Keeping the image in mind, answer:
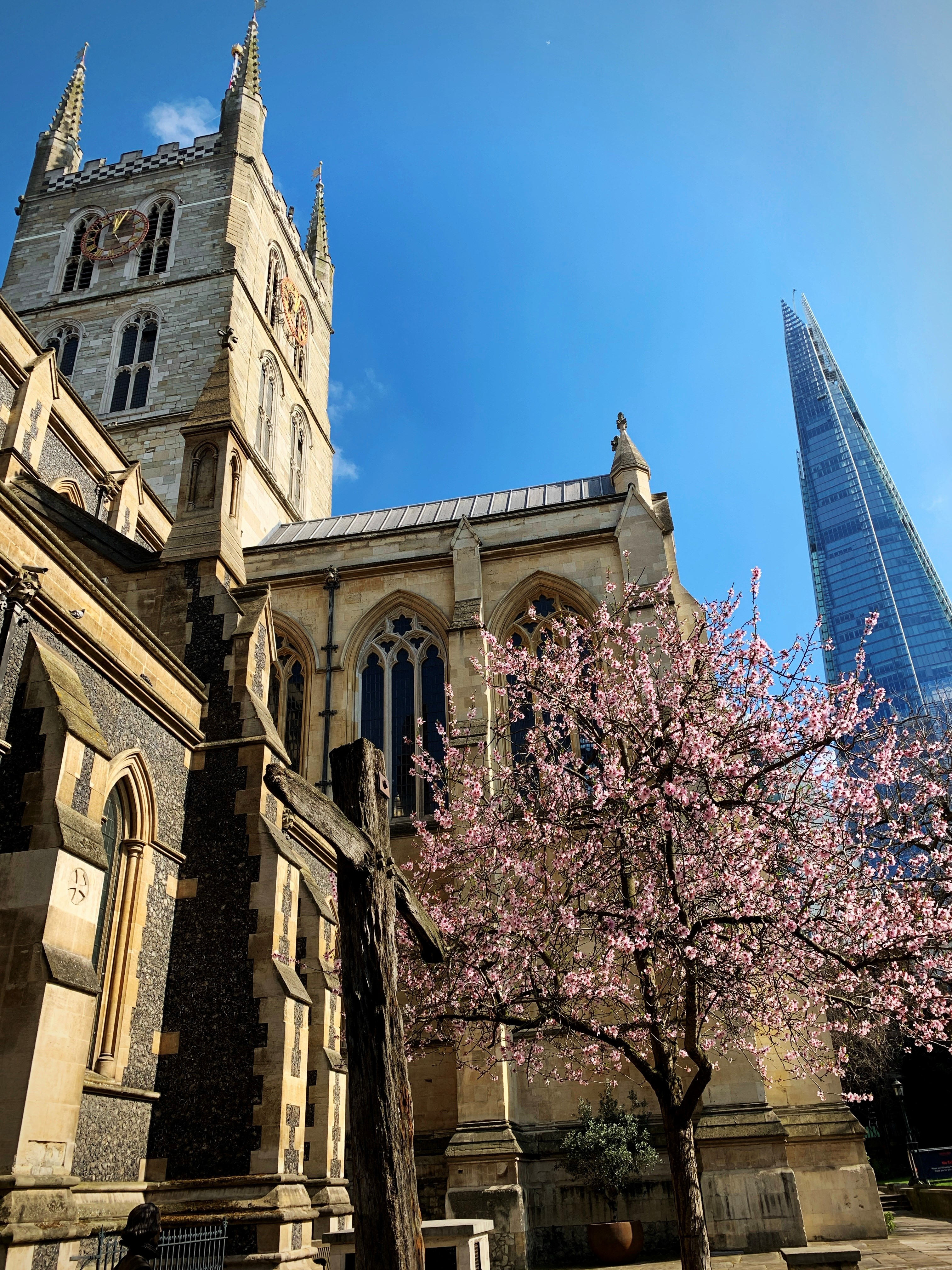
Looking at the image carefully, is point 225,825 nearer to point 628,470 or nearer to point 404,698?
point 404,698

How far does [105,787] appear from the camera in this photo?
29.4ft

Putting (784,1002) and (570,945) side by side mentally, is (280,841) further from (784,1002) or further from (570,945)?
(784,1002)

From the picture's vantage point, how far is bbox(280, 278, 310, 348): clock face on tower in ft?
118

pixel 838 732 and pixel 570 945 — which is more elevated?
pixel 838 732

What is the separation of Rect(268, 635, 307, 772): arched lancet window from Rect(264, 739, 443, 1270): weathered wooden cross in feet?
51.2

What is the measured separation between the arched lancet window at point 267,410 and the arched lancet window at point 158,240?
5112 mm

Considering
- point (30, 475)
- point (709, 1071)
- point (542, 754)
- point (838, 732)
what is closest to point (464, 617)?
point (542, 754)

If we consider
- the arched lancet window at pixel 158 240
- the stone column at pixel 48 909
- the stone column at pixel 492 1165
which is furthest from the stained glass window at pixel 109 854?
the arched lancet window at pixel 158 240

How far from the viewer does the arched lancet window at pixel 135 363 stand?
99.3 feet

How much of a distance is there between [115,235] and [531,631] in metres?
24.6

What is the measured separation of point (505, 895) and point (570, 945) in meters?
2.05

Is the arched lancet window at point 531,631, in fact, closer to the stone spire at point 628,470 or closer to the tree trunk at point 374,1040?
the stone spire at point 628,470

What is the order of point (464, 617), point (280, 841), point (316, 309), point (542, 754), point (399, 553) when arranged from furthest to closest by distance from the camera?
point (316, 309)
point (399, 553)
point (464, 617)
point (542, 754)
point (280, 841)

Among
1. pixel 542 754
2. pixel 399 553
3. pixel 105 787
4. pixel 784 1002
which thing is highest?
pixel 399 553
